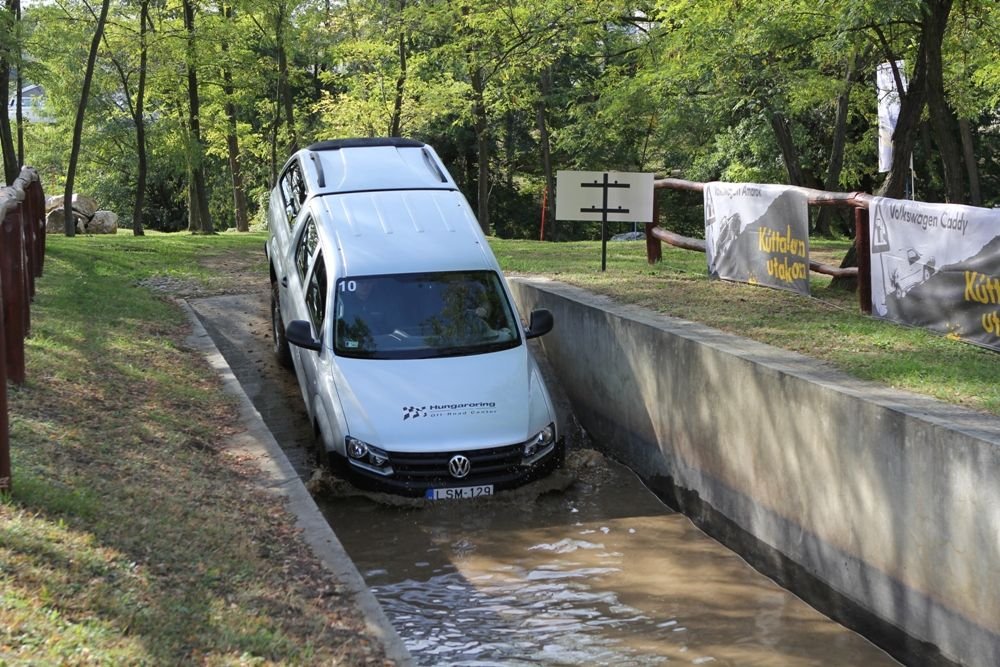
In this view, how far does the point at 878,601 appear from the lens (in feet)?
22.0

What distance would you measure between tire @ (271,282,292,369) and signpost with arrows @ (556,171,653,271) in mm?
3498

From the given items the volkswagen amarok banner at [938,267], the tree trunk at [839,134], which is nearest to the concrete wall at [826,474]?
the volkswagen amarok banner at [938,267]

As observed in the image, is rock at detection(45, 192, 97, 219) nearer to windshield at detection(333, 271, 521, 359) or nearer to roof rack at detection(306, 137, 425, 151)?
roof rack at detection(306, 137, 425, 151)

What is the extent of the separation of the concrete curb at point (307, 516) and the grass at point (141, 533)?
8 cm

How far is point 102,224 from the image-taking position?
3681 cm

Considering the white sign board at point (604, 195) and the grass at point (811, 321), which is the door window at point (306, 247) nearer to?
the grass at point (811, 321)

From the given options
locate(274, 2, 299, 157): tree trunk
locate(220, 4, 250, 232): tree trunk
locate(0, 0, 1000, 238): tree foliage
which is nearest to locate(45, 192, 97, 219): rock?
locate(0, 0, 1000, 238): tree foliage

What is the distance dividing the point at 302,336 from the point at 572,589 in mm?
3276

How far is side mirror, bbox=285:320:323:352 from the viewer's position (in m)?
9.15

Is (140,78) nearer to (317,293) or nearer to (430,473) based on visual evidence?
(317,293)

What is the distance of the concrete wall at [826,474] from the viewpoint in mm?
6012

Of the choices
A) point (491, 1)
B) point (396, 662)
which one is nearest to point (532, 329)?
point (396, 662)

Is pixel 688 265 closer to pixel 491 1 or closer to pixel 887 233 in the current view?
pixel 887 233

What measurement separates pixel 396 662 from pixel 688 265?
432 inches
